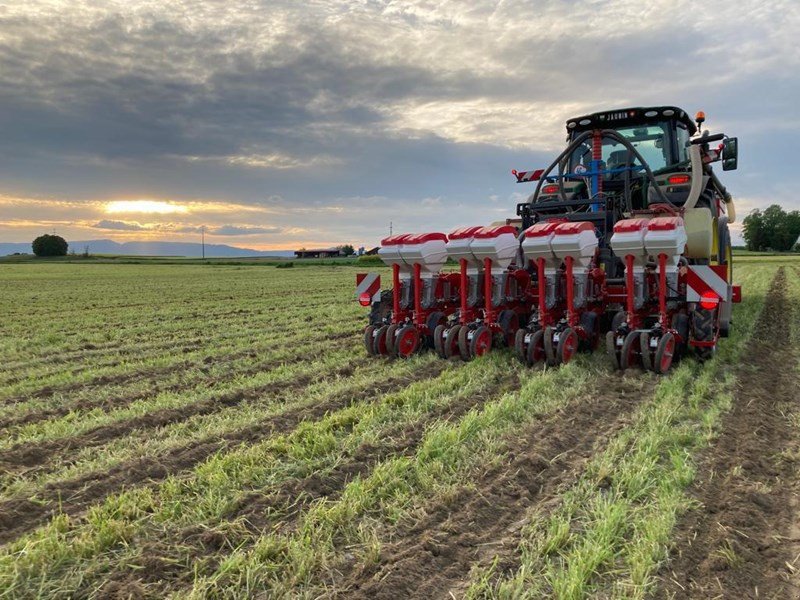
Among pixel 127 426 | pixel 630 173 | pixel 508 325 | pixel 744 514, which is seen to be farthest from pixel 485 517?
pixel 630 173

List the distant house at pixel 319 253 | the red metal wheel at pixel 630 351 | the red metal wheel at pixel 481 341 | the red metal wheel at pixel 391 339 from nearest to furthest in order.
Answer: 1. the red metal wheel at pixel 630 351
2. the red metal wheel at pixel 481 341
3. the red metal wheel at pixel 391 339
4. the distant house at pixel 319 253

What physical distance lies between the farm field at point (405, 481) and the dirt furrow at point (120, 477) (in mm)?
16

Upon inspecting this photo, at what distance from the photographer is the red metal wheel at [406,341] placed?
281 inches

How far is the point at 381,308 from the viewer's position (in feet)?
26.4

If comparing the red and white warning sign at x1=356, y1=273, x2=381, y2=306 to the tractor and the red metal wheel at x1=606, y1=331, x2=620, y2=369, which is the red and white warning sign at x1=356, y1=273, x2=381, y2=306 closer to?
the tractor

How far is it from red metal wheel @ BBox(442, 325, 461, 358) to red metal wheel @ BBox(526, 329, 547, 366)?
2.90ft

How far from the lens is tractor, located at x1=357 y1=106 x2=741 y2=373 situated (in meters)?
6.30

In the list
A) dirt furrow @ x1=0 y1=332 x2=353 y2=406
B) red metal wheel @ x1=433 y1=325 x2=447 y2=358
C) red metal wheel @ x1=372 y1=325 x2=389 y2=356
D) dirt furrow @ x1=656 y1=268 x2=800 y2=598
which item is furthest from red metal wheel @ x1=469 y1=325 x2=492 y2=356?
dirt furrow @ x1=0 y1=332 x2=353 y2=406

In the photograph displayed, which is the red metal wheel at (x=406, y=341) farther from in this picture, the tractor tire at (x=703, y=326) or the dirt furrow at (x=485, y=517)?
the tractor tire at (x=703, y=326)

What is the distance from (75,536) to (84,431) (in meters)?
1.83

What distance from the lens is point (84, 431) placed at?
4500 mm

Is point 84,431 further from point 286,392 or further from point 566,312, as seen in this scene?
point 566,312

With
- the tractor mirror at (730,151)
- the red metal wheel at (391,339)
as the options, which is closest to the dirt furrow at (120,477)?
the red metal wheel at (391,339)

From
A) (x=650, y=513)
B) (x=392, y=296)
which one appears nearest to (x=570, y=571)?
(x=650, y=513)
